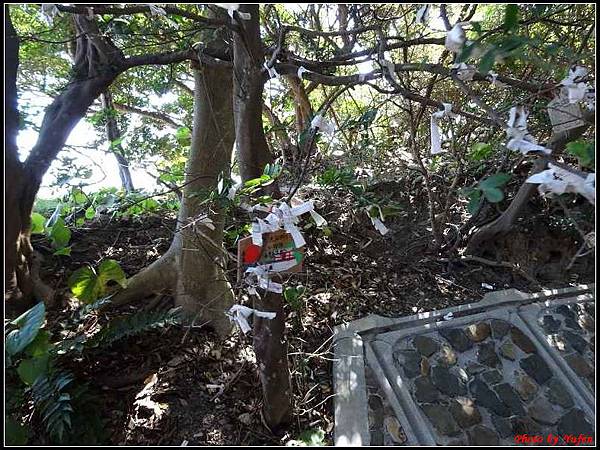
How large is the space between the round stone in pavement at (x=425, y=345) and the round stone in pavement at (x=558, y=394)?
0.61 meters

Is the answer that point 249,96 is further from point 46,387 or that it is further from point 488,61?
point 46,387

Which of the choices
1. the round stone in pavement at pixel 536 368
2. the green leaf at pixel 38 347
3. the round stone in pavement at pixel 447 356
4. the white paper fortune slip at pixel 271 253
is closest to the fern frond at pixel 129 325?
the green leaf at pixel 38 347

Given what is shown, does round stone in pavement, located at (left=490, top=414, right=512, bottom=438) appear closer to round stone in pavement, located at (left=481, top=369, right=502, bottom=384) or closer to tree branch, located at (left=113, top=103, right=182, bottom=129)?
round stone in pavement, located at (left=481, top=369, right=502, bottom=384)

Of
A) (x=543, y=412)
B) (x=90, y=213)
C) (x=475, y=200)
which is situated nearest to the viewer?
(x=475, y=200)

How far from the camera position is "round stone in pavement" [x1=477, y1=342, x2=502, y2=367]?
213 centimetres

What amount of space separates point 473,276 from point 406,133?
1.72 m

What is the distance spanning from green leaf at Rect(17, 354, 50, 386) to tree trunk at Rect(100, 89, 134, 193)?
3.71 ft

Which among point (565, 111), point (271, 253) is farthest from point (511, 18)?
point (271, 253)

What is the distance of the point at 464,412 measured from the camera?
74.4 inches

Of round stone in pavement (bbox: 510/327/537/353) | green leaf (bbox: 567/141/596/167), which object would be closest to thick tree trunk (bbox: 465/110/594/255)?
round stone in pavement (bbox: 510/327/537/353)

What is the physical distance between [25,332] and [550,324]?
2.90 meters

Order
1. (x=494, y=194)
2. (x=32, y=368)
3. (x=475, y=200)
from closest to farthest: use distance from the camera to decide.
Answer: (x=494, y=194)
(x=475, y=200)
(x=32, y=368)

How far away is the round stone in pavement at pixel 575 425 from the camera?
6.06 feet

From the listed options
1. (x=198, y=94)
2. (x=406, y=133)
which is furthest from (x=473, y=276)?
(x=198, y=94)
